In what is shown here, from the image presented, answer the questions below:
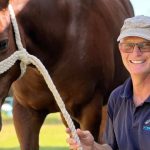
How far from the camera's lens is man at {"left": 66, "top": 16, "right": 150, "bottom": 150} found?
2.10m

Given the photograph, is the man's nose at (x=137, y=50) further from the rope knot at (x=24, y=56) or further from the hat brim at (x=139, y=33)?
the rope knot at (x=24, y=56)

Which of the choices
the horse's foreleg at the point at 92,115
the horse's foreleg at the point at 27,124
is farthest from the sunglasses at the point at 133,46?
the horse's foreleg at the point at 27,124

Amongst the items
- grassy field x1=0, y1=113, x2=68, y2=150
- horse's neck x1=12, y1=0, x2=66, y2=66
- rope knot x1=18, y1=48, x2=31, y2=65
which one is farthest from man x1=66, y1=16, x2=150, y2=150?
grassy field x1=0, y1=113, x2=68, y2=150

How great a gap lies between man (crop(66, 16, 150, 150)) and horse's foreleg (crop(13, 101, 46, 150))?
3.45 feet

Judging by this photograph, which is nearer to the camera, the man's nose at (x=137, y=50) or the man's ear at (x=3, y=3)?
the man's nose at (x=137, y=50)

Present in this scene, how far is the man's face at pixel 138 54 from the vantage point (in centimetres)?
210

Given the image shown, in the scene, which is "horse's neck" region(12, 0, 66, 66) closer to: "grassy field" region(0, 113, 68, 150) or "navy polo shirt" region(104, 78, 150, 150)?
"navy polo shirt" region(104, 78, 150, 150)

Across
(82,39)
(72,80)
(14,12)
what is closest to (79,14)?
(82,39)

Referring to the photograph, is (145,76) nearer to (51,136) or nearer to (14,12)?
(14,12)

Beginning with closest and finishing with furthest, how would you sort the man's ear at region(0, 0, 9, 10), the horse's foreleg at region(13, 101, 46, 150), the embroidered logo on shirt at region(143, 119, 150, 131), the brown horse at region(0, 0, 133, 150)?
the embroidered logo on shirt at region(143, 119, 150, 131) → the man's ear at region(0, 0, 9, 10) → the brown horse at region(0, 0, 133, 150) → the horse's foreleg at region(13, 101, 46, 150)

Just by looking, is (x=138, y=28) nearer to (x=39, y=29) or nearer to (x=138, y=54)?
(x=138, y=54)

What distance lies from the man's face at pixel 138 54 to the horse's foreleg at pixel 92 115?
3.26ft

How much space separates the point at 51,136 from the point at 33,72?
15.7 ft

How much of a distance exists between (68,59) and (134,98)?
2.51 ft
